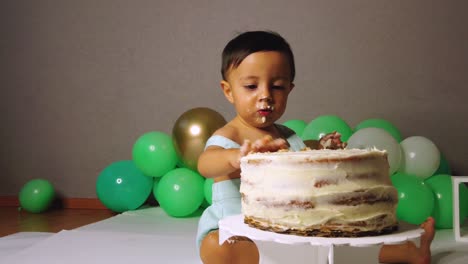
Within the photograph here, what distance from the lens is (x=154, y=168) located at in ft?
10.1

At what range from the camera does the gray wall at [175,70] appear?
3.28 metres

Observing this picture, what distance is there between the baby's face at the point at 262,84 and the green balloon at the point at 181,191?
135 centimetres

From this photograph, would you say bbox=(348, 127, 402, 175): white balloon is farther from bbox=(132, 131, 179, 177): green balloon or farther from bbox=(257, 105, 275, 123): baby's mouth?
bbox=(132, 131, 179, 177): green balloon

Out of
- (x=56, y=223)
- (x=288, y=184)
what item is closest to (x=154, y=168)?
(x=56, y=223)

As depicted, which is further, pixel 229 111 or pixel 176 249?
pixel 229 111

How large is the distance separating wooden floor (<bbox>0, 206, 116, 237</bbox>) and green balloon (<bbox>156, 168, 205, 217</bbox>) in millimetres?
544

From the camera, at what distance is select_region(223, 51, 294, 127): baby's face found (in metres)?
1.58

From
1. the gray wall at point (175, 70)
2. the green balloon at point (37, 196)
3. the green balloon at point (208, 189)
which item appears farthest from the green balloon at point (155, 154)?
the green balloon at point (37, 196)

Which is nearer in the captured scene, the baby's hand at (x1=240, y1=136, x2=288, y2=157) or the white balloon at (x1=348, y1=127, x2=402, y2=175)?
the baby's hand at (x1=240, y1=136, x2=288, y2=157)

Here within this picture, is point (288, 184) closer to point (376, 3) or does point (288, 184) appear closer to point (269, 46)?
point (269, 46)

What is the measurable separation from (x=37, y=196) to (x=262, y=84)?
2.53 meters

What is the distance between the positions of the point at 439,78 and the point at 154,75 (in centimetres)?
193

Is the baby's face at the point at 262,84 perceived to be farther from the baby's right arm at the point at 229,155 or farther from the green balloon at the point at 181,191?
the green balloon at the point at 181,191

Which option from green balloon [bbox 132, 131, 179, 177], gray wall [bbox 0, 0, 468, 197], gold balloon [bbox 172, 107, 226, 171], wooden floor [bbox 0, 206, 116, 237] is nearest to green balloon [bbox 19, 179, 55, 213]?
wooden floor [bbox 0, 206, 116, 237]
